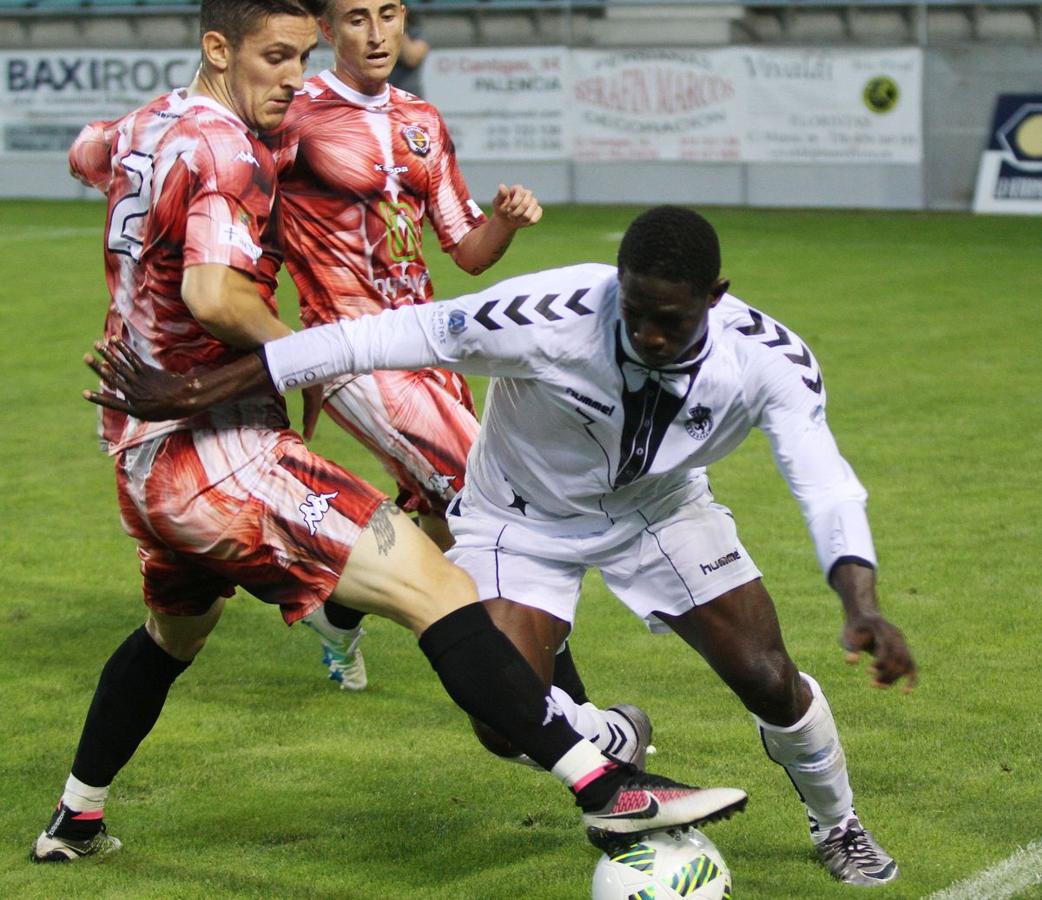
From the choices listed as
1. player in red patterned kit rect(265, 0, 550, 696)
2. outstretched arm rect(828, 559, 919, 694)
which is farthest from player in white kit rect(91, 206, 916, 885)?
player in red patterned kit rect(265, 0, 550, 696)

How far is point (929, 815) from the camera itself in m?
4.86

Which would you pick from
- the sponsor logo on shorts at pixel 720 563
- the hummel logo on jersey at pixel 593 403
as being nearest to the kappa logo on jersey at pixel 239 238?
the hummel logo on jersey at pixel 593 403

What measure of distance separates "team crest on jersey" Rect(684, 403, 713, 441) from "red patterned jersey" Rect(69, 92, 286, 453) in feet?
3.43

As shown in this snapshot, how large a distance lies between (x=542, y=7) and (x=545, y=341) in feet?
74.1

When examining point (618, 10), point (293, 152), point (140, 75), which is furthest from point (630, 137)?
point (293, 152)

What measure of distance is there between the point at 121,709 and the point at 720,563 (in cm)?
172

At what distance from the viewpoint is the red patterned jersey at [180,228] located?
411 centimetres

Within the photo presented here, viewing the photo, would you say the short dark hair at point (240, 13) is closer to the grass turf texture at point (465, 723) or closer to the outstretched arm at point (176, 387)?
the outstretched arm at point (176, 387)

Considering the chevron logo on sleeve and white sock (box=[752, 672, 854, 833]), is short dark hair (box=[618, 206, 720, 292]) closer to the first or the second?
the chevron logo on sleeve

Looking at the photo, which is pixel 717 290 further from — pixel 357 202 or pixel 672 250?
pixel 357 202

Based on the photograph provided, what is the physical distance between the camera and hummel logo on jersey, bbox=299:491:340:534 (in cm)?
411

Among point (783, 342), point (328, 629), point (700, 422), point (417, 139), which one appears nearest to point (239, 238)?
point (700, 422)

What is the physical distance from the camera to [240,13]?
424cm

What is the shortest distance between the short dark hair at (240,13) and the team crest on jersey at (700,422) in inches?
55.8
